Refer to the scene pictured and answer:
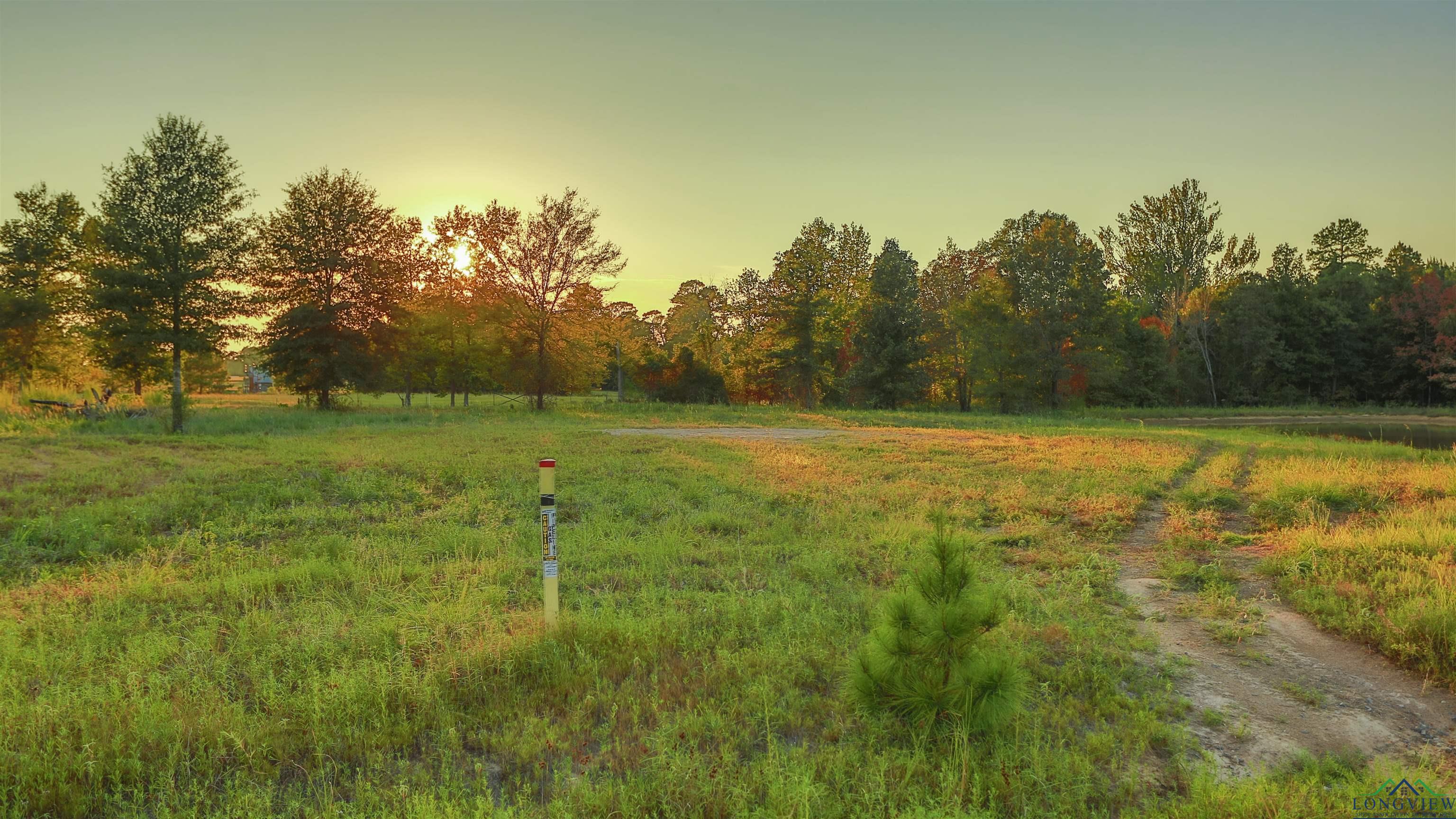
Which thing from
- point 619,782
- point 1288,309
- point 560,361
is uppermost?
point 1288,309

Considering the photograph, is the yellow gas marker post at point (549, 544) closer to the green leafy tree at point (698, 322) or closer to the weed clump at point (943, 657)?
the weed clump at point (943, 657)

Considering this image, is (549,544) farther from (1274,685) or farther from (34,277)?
(34,277)

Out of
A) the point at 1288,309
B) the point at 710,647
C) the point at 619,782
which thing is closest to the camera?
A: the point at 619,782

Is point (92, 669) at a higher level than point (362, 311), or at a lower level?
lower

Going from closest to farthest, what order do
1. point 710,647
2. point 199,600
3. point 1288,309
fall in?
point 710,647 → point 199,600 → point 1288,309

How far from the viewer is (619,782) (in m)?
3.62

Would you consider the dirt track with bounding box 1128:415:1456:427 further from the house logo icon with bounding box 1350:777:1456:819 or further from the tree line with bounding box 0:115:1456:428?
the house logo icon with bounding box 1350:777:1456:819

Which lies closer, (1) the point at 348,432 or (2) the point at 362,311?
(1) the point at 348,432

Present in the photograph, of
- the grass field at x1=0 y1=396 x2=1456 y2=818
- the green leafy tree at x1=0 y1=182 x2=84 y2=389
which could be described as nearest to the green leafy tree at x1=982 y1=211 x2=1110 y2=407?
the grass field at x1=0 y1=396 x2=1456 y2=818

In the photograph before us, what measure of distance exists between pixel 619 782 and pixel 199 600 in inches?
205

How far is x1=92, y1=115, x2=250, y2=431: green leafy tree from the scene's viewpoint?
22219 millimetres

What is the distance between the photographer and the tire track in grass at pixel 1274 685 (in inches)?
162

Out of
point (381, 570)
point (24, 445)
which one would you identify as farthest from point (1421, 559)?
point (24, 445)

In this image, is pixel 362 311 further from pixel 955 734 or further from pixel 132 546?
pixel 955 734
